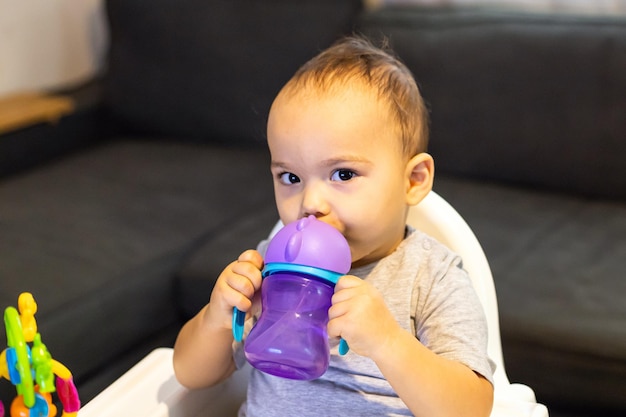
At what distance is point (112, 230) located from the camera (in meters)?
1.75

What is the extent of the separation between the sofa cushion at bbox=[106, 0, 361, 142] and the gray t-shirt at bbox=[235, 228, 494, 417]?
1142 millimetres

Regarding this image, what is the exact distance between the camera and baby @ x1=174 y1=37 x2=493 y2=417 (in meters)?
0.87

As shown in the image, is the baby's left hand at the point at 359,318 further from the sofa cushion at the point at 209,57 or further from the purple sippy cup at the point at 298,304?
the sofa cushion at the point at 209,57

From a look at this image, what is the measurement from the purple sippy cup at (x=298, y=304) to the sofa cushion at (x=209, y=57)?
126 centimetres

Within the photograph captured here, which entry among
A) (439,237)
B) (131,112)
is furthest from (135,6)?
(439,237)

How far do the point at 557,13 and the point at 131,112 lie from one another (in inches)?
46.5

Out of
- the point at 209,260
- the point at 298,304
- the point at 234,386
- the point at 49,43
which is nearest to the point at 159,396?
the point at 234,386

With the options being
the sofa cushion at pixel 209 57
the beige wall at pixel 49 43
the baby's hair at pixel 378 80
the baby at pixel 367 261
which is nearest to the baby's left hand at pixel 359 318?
the baby at pixel 367 261

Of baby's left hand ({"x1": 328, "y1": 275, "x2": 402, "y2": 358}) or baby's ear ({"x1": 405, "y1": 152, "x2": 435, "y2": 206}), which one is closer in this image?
baby's left hand ({"x1": 328, "y1": 275, "x2": 402, "y2": 358})

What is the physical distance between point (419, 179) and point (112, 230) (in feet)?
3.02

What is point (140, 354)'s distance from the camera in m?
1.68

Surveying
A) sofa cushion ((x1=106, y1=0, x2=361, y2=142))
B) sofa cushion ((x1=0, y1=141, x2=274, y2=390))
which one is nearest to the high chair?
sofa cushion ((x1=0, y1=141, x2=274, y2=390))

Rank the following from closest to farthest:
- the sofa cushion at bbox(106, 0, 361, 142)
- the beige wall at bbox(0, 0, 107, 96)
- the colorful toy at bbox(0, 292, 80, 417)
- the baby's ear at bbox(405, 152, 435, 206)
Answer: the colorful toy at bbox(0, 292, 80, 417) < the baby's ear at bbox(405, 152, 435, 206) < the sofa cushion at bbox(106, 0, 361, 142) < the beige wall at bbox(0, 0, 107, 96)

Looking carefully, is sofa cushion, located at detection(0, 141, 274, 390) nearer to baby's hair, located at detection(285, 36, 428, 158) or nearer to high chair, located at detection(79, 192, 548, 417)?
high chair, located at detection(79, 192, 548, 417)
